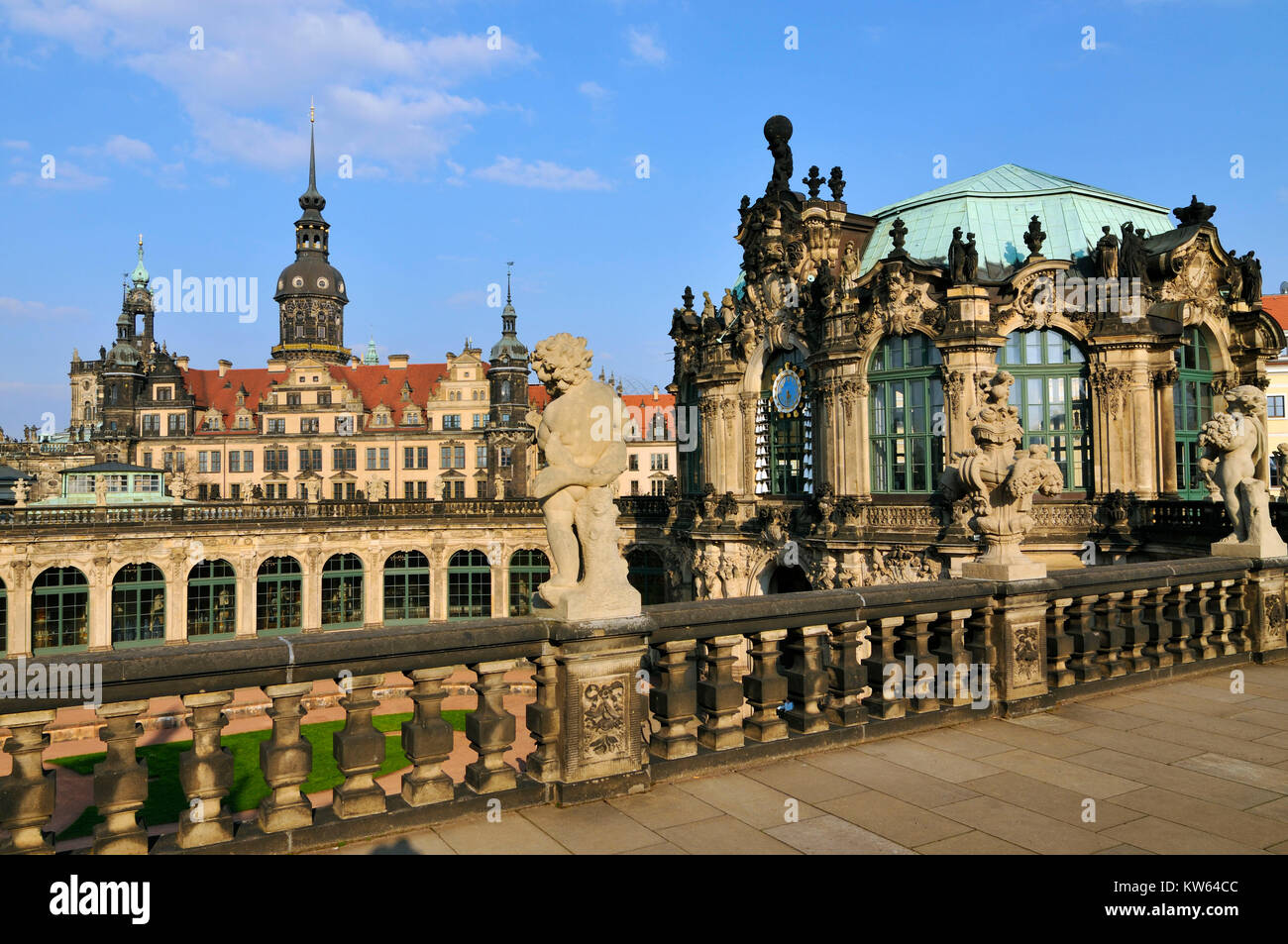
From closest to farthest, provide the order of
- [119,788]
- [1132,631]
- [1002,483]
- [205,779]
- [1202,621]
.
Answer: [119,788]
[205,779]
[1002,483]
[1132,631]
[1202,621]

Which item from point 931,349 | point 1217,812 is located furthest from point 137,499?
point 1217,812

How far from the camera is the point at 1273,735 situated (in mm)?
7020

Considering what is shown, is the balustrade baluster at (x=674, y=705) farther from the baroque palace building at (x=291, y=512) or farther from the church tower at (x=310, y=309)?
the church tower at (x=310, y=309)

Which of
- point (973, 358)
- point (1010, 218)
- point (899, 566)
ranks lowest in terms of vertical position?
point (899, 566)

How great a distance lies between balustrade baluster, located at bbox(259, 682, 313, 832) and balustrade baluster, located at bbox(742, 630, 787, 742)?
3078 mm

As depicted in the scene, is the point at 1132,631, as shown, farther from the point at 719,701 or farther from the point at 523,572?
the point at 523,572

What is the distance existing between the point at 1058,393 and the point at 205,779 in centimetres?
2259

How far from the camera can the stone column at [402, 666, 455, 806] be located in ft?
17.2

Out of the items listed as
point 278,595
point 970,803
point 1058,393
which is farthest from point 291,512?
point 970,803

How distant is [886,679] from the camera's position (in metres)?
7.10
